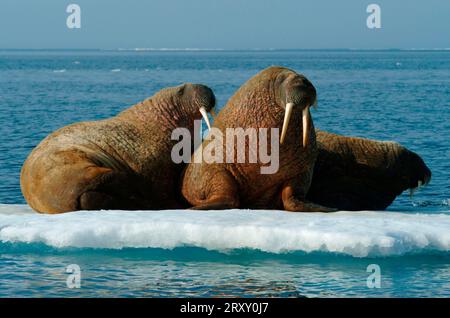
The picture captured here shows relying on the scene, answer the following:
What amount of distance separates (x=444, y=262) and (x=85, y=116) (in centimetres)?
2367

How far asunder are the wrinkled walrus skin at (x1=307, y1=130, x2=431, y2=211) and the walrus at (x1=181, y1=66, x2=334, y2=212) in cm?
85

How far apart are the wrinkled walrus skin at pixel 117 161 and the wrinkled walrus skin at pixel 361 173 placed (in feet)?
4.92

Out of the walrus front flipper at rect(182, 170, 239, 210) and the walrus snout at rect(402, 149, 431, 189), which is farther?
the walrus snout at rect(402, 149, 431, 189)

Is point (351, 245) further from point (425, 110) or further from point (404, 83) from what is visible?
point (404, 83)

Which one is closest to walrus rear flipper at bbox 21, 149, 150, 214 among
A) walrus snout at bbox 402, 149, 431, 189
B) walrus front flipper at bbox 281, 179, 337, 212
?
walrus front flipper at bbox 281, 179, 337, 212

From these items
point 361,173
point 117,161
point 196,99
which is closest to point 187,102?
point 196,99

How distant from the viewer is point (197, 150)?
9984 mm

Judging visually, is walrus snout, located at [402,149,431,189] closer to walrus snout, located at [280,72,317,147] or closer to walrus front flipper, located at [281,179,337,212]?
walrus front flipper, located at [281,179,337,212]

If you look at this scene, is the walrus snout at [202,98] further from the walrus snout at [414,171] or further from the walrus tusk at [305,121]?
the walrus snout at [414,171]

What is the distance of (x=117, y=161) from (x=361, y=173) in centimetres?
282

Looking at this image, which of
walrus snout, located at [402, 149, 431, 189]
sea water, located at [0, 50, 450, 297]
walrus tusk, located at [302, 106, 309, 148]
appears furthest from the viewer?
walrus snout, located at [402, 149, 431, 189]

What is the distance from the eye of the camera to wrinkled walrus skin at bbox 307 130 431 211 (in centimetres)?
1052

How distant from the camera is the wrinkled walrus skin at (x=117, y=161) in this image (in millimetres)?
9352

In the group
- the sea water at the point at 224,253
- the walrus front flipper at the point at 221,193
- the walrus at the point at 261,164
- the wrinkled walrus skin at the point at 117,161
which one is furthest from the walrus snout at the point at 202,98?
→ the sea water at the point at 224,253
